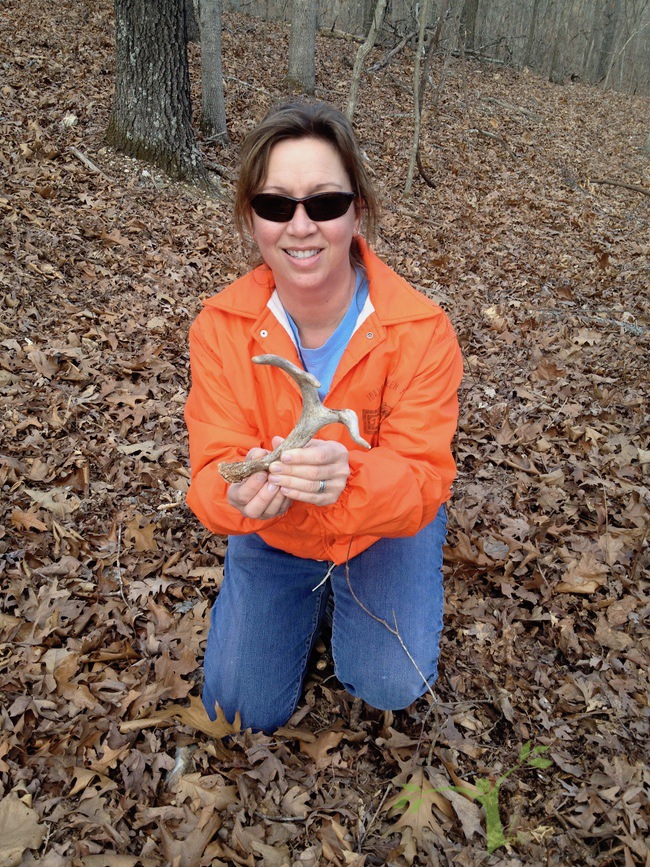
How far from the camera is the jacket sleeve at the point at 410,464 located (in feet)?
6.77

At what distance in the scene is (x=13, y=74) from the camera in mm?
8141

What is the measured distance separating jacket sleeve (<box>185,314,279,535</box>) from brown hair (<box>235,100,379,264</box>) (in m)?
0.64

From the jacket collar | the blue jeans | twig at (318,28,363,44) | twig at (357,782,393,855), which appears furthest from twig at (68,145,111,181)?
twig at (318,28,363,44)

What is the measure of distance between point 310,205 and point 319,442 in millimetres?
923

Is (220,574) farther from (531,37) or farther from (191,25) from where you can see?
(531,37)

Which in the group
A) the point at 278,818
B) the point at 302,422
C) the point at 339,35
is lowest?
the point at 278,818

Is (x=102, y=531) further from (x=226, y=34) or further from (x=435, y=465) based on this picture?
(x=226, y=34)

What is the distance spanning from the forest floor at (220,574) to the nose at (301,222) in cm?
201

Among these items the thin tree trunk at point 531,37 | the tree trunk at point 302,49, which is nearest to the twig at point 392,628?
the tree trunk at point 302,49

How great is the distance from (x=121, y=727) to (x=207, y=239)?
5.48 meters

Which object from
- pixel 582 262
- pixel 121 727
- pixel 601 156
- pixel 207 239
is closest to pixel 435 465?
pixel 121 727

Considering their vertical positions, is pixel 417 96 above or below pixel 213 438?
above

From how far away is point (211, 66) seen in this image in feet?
27.8

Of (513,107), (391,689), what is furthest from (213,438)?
(513,107)
